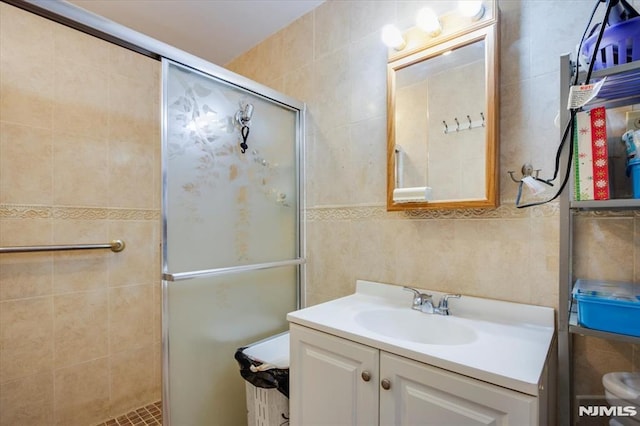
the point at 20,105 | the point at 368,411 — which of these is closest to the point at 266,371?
the point at 368,411

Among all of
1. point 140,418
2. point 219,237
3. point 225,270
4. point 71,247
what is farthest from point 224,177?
point 140,418

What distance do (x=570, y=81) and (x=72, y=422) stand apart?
2713 mm

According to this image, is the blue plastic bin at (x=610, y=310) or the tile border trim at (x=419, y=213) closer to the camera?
the blue plastic bin at (x=610, y=310)

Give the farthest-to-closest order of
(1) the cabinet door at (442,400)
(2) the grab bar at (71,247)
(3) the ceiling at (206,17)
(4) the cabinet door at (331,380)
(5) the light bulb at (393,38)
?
(3) the ceiling at (206,17)
(2) the grab bar at (71,247)
(5) the light bulb at (393,38)
(4) the cabinet door at (331,380)
(1) the cabinet door at (442,400)

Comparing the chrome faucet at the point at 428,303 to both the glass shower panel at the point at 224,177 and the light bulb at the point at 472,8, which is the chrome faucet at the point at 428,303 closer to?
the glass shower panel at the point at 224,177

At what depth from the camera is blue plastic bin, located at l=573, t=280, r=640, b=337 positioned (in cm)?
72

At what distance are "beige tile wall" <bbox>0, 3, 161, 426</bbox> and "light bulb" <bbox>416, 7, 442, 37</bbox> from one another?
1.78 metres

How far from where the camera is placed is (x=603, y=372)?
949 mm

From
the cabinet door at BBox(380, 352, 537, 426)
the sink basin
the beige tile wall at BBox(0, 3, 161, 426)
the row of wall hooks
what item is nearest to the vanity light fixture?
the row of wall hooks

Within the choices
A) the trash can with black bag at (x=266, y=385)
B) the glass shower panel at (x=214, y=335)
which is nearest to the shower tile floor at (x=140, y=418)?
the glass shower panel at (x=214, y=335)

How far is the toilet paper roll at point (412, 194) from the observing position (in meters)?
1.28

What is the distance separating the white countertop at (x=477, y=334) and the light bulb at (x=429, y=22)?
1058mm

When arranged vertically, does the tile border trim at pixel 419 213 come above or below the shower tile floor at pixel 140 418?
above

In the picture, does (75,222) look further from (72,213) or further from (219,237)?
(219,237)
